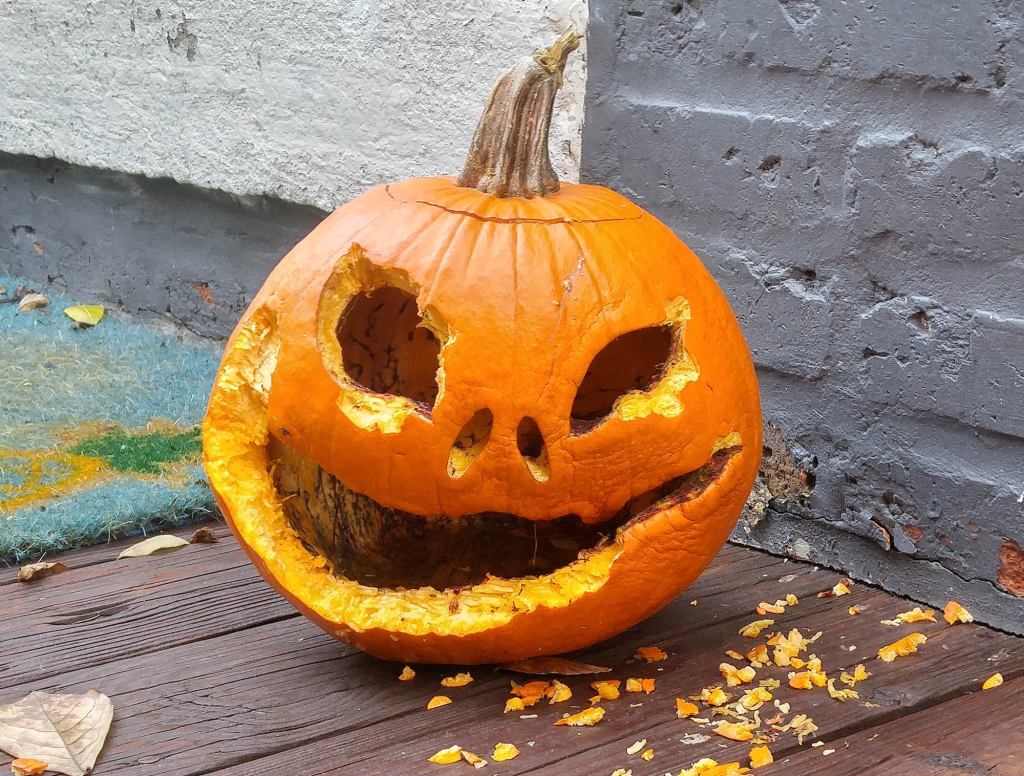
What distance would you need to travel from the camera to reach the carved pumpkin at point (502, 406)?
154 cm

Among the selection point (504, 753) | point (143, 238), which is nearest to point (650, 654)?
point (504, 753)

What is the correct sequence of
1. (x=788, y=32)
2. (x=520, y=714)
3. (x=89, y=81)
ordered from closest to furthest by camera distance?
1. (x=520, y=714)
2. (x=788, y=32)
3. (x=89, y=81)

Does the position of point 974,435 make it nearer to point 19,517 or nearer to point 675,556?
point 675,556

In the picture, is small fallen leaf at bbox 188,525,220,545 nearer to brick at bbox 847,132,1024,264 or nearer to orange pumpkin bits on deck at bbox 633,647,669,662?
orange pumpkin bits on deck at bbox 633,647,669,662

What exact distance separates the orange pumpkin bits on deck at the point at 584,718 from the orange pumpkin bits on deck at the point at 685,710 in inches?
4.4

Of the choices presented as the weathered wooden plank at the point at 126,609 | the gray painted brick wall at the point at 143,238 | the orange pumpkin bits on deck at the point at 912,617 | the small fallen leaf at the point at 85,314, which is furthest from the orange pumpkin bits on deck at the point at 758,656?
the small fallen leaf at the point at 85,314

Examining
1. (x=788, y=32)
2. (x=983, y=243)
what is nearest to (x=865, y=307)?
(x=983, y=243)

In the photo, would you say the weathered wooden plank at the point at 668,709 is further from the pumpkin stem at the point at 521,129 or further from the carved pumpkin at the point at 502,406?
the pumpkin stem at the point at 521,129

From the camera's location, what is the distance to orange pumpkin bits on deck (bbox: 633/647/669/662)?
1.73 m

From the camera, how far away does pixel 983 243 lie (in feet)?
5.78

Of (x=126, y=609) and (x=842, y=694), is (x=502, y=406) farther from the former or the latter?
(x=126, y=609)

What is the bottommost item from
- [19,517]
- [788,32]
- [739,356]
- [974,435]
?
[19,517]

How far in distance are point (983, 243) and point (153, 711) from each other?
1.45m

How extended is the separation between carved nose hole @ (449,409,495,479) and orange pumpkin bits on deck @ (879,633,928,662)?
730mm
